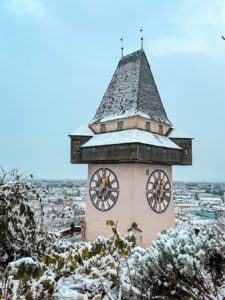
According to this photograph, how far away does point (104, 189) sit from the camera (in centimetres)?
797

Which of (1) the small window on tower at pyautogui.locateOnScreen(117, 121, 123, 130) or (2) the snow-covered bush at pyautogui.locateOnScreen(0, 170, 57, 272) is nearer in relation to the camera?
(2) the snow-covered bush at pyautogui.locateOnScreen(0, 170, 57, 272)

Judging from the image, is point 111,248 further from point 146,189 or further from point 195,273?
point 146,189

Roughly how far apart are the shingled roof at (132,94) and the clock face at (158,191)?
6.61 ft

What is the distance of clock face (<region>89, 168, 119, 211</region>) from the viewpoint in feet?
25.2

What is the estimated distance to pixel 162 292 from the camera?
2.03m

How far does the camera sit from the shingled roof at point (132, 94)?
8.16 metres

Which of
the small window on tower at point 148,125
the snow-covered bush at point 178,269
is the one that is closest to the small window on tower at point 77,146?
the small window on tower at point 148,125

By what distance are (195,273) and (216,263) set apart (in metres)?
0.50

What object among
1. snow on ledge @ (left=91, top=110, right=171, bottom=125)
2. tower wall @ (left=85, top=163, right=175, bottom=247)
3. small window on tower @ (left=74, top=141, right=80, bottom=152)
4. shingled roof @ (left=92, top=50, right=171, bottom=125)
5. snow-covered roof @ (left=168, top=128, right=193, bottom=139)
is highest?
shingled roof @ (left=92, top=50, right=171, bottom=125)

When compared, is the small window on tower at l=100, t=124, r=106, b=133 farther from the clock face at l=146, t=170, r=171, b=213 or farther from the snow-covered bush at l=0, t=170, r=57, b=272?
the snow-covered bush at l=0, t=170, r=57, b=272

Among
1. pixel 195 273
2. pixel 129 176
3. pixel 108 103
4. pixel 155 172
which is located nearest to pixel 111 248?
pixel 195 273

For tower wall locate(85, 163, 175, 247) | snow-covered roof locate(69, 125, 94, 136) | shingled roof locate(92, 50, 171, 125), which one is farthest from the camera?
snow-covered roof locate(69, 125, 94, 136)

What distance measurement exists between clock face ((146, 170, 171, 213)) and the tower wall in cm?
16

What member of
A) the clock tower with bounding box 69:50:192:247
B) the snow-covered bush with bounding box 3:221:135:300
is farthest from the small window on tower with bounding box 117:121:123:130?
the snow-covered bush with bounding box 3:221:135:300
